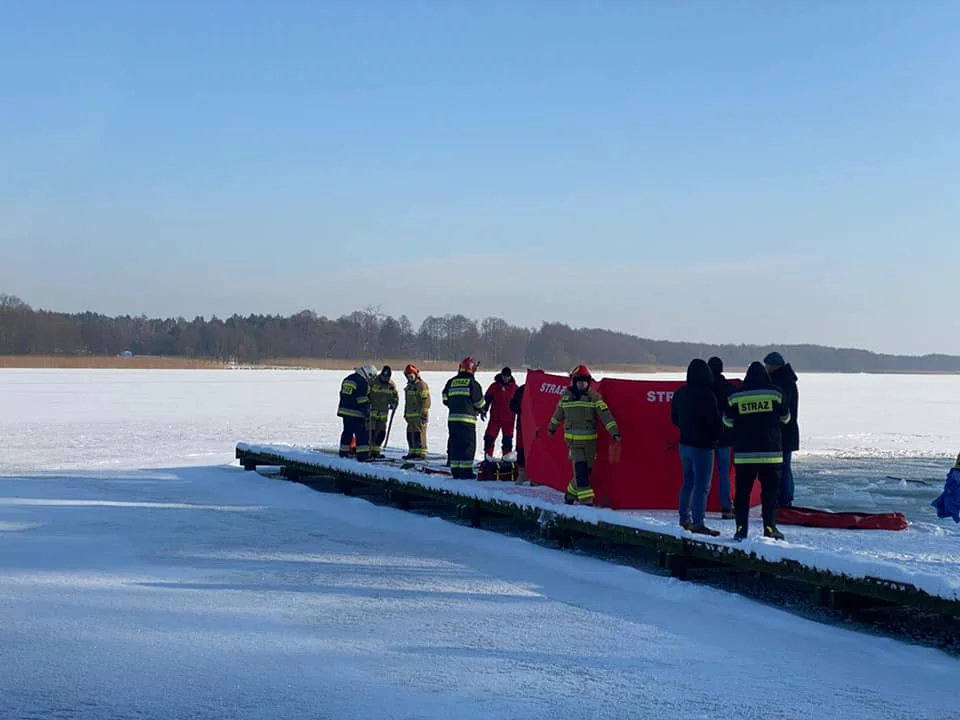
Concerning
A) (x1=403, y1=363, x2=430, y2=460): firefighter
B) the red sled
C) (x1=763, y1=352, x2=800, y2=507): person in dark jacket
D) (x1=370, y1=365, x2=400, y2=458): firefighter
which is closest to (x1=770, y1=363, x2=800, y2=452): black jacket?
(x1=763, y1=352, x2=800, y2=507): person in dark jacket

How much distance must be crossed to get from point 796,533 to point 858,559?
1.74 metres

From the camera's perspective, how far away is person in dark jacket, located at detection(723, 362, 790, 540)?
7.58m

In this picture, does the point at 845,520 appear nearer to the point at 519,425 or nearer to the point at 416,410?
the point at 519,425

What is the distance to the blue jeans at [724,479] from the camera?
9.45 metres

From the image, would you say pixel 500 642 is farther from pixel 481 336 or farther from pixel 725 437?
pixel 481 336

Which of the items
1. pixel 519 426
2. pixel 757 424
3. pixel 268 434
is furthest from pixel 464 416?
pixel 268 434

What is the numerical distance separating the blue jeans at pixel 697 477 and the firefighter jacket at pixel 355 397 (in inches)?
261

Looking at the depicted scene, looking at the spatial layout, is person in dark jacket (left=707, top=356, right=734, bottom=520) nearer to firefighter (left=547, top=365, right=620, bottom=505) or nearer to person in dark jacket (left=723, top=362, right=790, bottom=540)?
firefighter (left=547, top=365, right=620, bottom=505)

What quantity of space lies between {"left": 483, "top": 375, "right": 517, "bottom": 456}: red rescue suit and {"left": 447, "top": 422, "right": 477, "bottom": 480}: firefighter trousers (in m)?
0.84

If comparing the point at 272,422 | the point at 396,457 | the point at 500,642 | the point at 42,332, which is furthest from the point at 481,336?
the point at 500,642

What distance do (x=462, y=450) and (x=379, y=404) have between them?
2.88 meters

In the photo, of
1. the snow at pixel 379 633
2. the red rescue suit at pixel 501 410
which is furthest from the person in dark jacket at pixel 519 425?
the snow at pixel 379 633

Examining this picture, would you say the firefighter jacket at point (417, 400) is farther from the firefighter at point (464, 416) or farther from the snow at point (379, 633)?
the snow at point (379, 633)

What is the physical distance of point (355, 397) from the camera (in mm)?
14180
